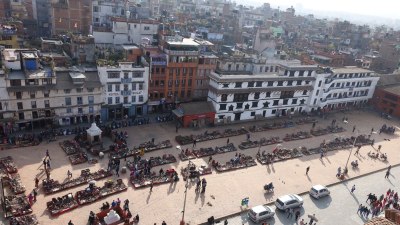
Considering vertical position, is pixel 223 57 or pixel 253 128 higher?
pixel 223 57

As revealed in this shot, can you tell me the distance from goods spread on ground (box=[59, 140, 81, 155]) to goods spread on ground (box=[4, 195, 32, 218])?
13.0 meters

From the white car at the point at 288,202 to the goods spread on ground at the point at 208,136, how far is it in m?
21.5

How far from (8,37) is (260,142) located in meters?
57.9

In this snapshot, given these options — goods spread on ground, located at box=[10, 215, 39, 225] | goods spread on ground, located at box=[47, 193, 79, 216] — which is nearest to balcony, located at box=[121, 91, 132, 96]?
goods spread on ground, located at box=[47, 193, 79, 216]

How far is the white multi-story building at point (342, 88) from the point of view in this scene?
3250 inches

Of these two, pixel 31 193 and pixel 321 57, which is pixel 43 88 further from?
pixel 321 57

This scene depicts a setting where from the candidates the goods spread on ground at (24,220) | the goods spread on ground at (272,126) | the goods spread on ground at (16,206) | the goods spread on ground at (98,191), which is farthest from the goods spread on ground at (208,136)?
the goods spread on ground at (24,220)

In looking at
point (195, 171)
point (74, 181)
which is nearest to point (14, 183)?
point (74, 181)

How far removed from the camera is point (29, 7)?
11250cm

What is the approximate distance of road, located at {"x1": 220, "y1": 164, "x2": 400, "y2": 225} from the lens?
4250cm

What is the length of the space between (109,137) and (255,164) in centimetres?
2647

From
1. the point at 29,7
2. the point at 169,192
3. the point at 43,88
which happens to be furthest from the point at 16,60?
the point at 29,7

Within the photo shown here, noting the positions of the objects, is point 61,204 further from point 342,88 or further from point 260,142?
point 342,88

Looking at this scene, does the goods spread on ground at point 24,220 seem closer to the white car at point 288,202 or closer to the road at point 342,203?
the road at point 342,203
